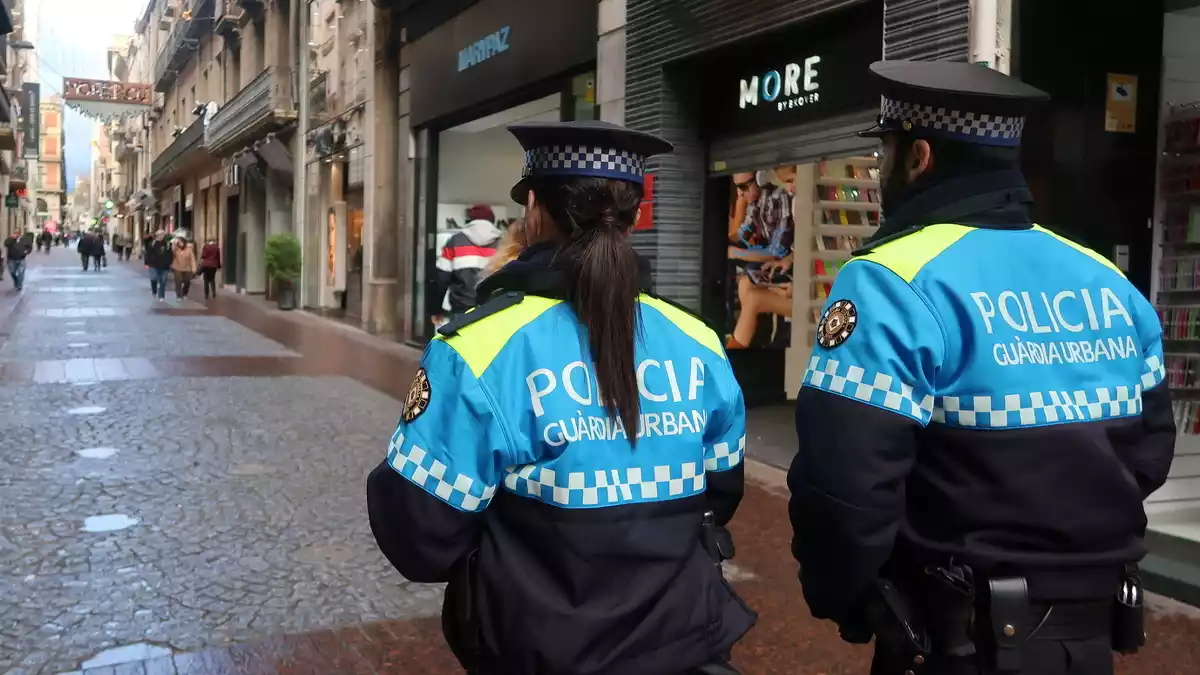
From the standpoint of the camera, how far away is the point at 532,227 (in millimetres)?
2104

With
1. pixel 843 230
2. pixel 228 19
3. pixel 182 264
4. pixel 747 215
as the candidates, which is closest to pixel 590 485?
pixel 747 215

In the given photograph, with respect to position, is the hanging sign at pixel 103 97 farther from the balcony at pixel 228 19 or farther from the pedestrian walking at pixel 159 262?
the pedestrian walking at pixel 159 262

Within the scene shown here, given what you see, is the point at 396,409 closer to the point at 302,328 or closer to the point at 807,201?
the point at 807,201

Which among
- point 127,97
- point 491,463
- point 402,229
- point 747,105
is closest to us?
point 491,463

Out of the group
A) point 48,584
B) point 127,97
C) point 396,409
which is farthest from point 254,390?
point 127,97

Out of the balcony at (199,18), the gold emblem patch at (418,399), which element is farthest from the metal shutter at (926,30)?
the balcony at (199,18)

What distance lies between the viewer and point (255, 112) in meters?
26.6

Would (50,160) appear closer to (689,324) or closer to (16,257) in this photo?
(16,257)

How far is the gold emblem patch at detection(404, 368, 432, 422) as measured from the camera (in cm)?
195

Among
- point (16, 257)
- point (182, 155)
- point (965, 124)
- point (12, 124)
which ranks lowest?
point (16, 257)

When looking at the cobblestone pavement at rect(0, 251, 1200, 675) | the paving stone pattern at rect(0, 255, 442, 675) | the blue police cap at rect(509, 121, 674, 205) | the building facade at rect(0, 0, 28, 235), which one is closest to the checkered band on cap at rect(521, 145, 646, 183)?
the blue police cap at rect(509, 121, 674, 205)

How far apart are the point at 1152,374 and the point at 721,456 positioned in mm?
889

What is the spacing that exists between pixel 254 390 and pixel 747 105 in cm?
A: 541

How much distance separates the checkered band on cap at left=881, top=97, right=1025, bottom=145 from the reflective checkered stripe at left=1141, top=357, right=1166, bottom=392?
21.3 inches
